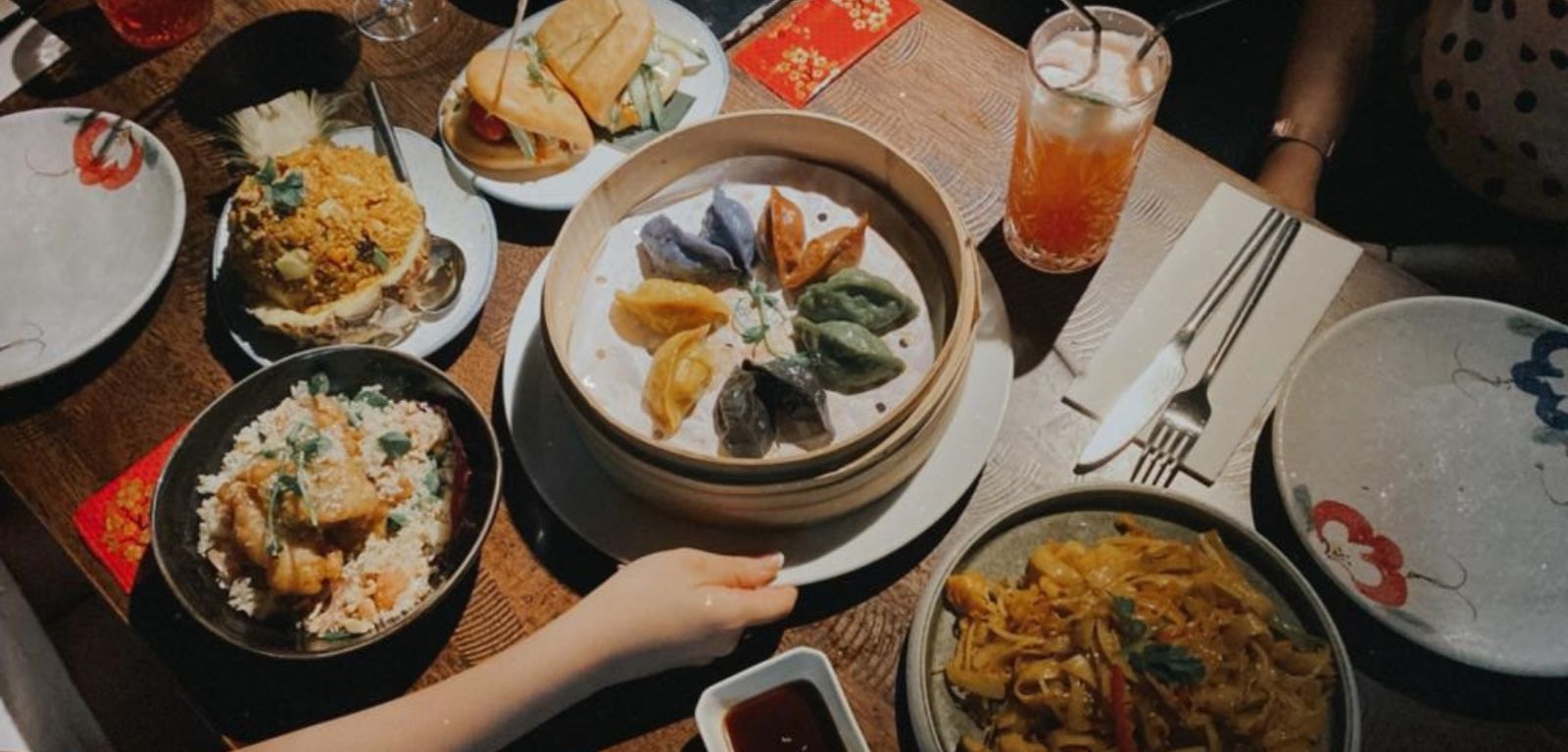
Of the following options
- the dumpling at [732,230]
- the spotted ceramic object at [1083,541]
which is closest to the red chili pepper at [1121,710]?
the spotted ceramic object at [1083,541]

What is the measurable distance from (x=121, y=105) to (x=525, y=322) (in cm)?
114

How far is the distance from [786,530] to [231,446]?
36.4 inches

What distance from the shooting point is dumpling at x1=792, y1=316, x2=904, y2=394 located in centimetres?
162

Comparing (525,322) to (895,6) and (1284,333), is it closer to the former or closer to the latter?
(895,6)

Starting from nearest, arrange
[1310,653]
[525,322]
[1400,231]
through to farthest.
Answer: [1310,653] → [525,322] → [1400,231]

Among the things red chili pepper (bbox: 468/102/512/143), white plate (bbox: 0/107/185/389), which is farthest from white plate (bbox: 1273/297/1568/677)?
white plate (bbox: 0/107/185/389)

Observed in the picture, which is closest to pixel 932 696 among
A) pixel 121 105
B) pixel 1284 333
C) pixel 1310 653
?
pixel 1310 653

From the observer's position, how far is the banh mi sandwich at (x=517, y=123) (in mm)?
1933

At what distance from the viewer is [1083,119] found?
1.57 m

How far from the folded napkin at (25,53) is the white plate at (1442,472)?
8.65 ft

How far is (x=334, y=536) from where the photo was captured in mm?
1552

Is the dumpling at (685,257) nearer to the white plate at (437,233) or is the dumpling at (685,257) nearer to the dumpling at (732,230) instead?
the dumpling at (732,230)

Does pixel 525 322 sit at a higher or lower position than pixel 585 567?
higher

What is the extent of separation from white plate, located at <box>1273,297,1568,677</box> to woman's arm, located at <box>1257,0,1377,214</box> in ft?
2.35
